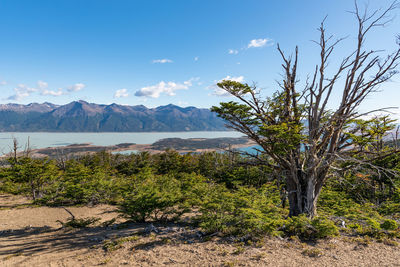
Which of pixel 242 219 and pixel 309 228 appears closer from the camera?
pixel 309 228

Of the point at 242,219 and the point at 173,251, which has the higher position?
the point at 242,219

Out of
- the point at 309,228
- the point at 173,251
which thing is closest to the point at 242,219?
the point at 309,228

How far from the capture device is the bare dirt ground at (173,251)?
19.1 ft

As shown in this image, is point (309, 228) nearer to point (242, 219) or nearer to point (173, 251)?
point (242, 219)

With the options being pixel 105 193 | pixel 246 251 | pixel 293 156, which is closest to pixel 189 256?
pixel 246 251

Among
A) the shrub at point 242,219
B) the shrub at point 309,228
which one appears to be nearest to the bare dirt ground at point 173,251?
the shrub at point 309,228

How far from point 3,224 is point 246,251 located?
14.6 m

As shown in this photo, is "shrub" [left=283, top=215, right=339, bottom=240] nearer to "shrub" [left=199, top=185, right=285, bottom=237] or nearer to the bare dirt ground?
the bare dirt ground

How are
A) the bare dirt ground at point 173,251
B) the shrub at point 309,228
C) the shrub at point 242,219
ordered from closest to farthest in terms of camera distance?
the bare dirt ground at point 173,251 → the shrub at point 309,228 → the shrub at point 242,219

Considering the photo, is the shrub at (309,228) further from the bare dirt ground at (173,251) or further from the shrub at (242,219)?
the shrub at (242,219)

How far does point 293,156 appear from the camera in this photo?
28.9ft

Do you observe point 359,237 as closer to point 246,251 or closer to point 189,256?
point 246,251

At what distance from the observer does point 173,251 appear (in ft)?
22.2

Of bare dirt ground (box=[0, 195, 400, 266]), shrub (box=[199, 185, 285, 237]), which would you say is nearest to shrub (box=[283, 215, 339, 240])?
bare dirt ground (box=[0, 195, 400, 266])
